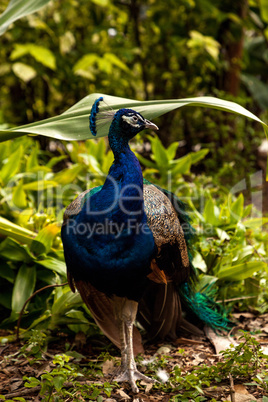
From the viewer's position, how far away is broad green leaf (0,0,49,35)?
2574mm

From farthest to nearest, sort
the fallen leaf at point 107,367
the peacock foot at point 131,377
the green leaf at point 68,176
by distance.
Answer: the green leaf at point 68,176 < the fallen leaf at point 107,367 < the peacock foot at point 131,377

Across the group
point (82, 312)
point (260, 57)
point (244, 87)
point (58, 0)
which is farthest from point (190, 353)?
point (260, 57)

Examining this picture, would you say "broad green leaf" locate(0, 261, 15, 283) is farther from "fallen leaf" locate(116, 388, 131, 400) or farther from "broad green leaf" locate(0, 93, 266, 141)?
"fallen leaf" locate(116, 388, 131, 400)

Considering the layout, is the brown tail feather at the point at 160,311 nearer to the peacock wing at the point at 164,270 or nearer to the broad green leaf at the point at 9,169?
the peacock wing at the point at 164,270

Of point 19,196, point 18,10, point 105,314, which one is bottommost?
point 105,314

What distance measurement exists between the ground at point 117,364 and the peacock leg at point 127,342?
0.04 meters

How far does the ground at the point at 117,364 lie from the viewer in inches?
72.0

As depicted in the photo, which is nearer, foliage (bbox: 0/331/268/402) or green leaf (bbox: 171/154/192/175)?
foliage (bbox: 0/331/268/402)

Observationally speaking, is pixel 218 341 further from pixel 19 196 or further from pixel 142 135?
pixel 142 135

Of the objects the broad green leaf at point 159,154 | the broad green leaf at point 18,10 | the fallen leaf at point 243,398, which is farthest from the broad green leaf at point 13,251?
the broad green leaf at point 159,154

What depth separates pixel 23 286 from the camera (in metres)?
2.48

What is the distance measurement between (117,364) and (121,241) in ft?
2.58

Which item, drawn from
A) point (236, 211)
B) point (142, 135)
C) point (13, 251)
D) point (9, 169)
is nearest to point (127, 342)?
point (13, 251)

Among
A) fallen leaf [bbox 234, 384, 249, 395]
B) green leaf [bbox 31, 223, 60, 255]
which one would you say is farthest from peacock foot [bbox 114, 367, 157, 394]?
green leaf [bbox 31, 223, 60, 255]
